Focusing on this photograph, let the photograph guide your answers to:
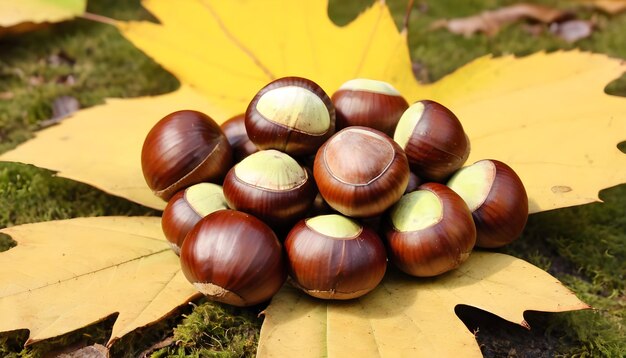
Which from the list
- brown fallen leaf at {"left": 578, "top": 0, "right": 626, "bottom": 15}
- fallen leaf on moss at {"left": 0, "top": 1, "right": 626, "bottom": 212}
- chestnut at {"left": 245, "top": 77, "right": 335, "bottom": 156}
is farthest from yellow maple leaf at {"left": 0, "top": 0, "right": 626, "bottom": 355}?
brown fallen leaf at {"left": 578, "top": 0, "right": 626, "bottom": 15}

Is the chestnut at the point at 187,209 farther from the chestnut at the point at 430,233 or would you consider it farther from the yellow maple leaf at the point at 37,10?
the yellow maple leaf at the point at 37,10

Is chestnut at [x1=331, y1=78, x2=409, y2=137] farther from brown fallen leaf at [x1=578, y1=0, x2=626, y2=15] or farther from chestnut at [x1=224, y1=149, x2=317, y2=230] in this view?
brown fallen leaf at [x1=578, y1=0, x2=626, y2=15]

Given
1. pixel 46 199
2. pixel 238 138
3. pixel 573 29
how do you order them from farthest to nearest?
pixel 573 29 < pixel 46 199 < pixel 238 138

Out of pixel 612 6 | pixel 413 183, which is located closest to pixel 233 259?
pixel 413 183

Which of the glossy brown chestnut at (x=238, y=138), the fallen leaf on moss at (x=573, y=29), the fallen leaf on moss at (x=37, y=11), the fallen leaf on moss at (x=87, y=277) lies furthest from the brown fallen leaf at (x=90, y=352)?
the fallen leaf on moss at (x=573, y=29)

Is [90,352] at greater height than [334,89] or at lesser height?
lesser

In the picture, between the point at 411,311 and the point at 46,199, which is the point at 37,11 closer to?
the point at 46,199
